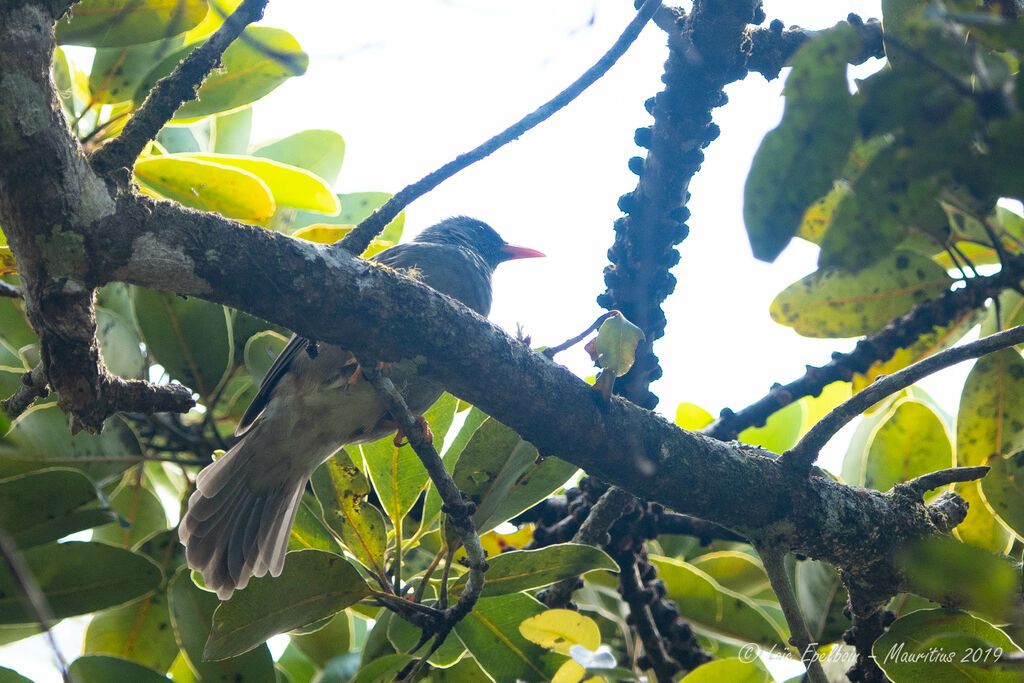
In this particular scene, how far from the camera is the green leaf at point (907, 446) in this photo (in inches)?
85.8

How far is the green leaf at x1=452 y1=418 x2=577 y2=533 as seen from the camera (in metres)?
1.97

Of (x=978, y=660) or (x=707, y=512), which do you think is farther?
(x=707, y=512)

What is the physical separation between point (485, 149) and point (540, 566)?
995 mm

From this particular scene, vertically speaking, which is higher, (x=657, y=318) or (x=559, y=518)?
(x=657, y=318)

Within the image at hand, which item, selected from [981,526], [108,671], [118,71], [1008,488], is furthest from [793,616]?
[118,71]

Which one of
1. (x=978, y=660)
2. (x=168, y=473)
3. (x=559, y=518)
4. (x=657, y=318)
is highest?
(x=657, y=318)

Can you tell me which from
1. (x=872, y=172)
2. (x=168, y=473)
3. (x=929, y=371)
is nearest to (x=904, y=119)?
(x=872, y=172)

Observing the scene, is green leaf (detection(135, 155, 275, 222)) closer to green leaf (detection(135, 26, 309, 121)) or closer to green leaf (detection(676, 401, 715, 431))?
green leaf (detection(135, 26, 309, 121))

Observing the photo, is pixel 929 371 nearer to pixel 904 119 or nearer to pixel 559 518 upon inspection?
pixel 904 119

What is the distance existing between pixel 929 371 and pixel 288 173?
1.82 meters

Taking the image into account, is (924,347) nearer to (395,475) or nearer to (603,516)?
(603,516)

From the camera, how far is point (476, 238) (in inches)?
158

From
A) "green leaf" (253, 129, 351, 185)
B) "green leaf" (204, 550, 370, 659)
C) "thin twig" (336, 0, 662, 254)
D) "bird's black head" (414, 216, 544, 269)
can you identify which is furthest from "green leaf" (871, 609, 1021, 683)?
"green leaf" (253, 129, 351, 185)

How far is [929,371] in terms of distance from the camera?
1.66m
